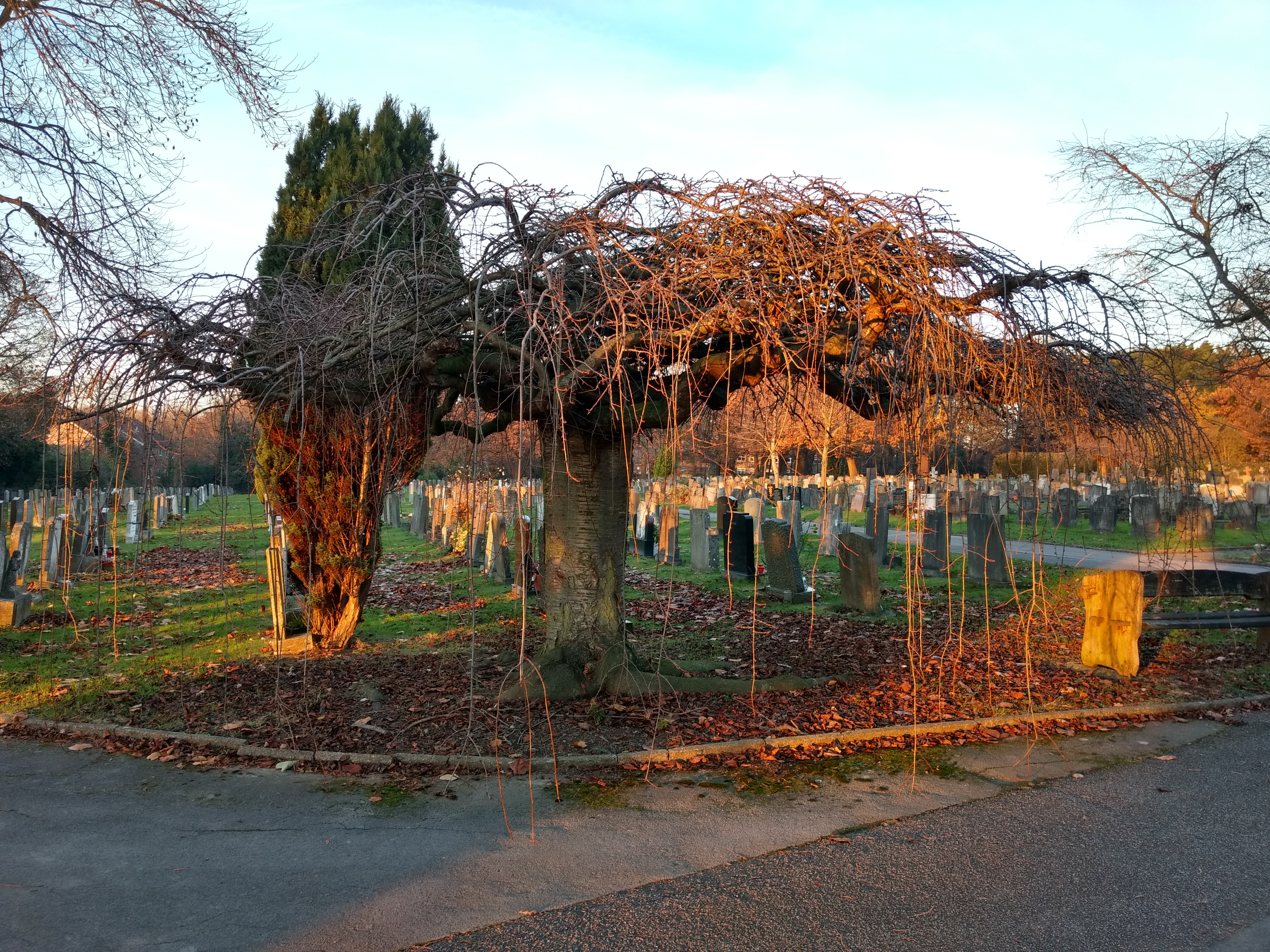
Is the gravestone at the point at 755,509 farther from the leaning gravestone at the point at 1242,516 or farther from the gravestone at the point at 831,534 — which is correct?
the leaning gravestone at the point at 1242,516

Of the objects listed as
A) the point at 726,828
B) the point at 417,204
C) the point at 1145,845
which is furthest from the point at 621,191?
the point at 1145,845

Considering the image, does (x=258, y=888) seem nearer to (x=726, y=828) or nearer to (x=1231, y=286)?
(x=726, y=828)

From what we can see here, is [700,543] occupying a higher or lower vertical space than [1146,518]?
lower

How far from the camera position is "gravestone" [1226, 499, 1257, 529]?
2262cm

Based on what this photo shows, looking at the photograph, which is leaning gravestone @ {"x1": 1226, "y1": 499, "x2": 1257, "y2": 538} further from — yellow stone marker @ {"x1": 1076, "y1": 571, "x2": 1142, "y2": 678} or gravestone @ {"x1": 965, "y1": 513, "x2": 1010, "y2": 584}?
yellow stone marker @ {"x1": 1076, "y1": 571, "x2": 1142, "y2": 678}

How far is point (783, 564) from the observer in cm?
1288

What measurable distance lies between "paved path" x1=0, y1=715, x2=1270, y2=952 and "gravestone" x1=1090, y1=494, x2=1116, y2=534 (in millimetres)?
19000

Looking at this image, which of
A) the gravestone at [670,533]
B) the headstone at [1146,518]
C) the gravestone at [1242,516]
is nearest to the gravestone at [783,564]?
the gravestone at [670,533]

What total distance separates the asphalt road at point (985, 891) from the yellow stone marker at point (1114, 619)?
9.84 feet

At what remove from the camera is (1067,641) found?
964cm

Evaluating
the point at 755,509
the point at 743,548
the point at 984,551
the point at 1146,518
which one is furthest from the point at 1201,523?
the point at 743,548

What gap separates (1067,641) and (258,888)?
8668mm

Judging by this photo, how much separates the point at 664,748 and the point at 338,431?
16.4ft

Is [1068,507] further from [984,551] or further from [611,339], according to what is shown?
[611,339]
